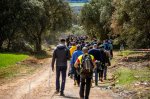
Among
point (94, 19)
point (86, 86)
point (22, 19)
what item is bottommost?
point (86, 86)

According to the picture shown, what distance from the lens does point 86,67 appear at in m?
15.2

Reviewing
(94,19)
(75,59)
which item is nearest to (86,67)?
(75,59)

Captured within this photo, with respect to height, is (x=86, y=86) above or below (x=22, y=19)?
below

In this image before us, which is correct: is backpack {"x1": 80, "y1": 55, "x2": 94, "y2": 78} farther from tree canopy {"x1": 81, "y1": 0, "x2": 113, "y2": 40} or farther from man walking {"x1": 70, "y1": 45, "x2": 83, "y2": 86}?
tree canopy {"x1": 81, "y1": 0, "x2": 113, "y2": 40}

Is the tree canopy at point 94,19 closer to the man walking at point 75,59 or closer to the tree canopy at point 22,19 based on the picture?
the tree canopy at point 22,19

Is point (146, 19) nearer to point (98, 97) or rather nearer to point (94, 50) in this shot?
point (94, 50)

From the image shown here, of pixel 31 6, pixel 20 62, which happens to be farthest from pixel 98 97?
pixel 31 6

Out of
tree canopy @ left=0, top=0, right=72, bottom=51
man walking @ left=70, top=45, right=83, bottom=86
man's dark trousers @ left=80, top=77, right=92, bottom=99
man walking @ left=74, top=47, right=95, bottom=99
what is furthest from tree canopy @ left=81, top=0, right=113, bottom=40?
man walking @ left=74, top=47, right=95, bottom=99

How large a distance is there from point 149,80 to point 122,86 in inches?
89.8

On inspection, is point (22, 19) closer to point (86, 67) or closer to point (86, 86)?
point (86, 86)

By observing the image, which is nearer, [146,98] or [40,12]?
[146,98]

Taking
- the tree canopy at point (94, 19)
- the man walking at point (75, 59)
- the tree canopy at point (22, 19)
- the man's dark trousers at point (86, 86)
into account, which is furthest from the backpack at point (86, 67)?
the tree canopy at point (94, 19)

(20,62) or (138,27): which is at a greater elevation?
(138,27)

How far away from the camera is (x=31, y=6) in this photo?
58312mm
